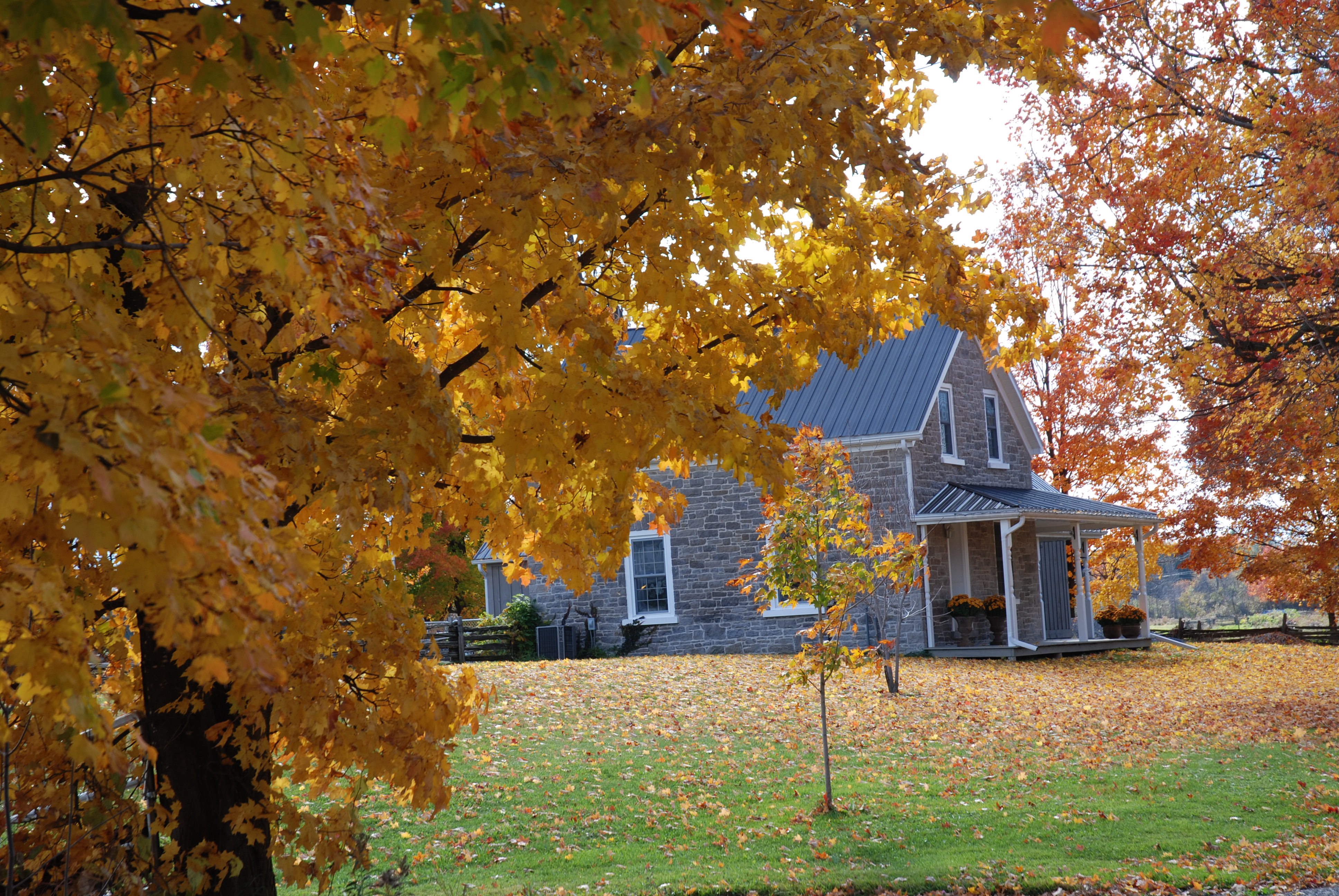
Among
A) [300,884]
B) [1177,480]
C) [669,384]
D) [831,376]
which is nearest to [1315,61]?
[669,384]

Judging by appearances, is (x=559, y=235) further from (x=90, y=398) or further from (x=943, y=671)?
(x=943, y=671)

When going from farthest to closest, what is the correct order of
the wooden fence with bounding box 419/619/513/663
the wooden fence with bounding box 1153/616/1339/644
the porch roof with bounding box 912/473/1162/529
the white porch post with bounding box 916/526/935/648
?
the wooden fence with bounding box 1153/616/1339/644 < the wooden fence with bounding box 419/619/513/663 < the white porch post with bounding box 916/526/935/648 < the porch roof with bounding box 912/473/1162/529

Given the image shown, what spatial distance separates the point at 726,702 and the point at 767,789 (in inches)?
188

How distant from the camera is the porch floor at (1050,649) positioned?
21.0 meters

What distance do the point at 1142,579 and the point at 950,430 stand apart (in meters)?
6.31

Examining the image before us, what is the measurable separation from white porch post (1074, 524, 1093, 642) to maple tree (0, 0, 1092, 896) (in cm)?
1965

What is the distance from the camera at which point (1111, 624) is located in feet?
81.3

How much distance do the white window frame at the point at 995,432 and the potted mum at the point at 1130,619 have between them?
430 centimetres

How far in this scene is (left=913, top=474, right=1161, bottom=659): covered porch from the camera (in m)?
21.0

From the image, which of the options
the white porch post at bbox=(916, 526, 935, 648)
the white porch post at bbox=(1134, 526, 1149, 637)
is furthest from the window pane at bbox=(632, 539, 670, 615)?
the white porch post at bbox=(1134, 526, 1149, 637)

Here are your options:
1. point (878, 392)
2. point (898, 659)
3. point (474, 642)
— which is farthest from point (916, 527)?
point (474, 642)

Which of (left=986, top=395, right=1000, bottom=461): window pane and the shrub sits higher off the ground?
(left=986, top=395, right=1000, bottom=461): window pane

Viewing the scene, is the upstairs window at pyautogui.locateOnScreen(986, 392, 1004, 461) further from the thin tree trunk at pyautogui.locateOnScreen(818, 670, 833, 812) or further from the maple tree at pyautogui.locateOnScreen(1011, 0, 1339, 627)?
the thin tree trunk at pyautogui.locateOnScreen(818, 670, 833, 812)

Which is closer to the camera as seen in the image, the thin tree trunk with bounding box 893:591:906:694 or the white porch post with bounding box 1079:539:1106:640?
the thin tree trunk with bounding box 893:591:906:694
